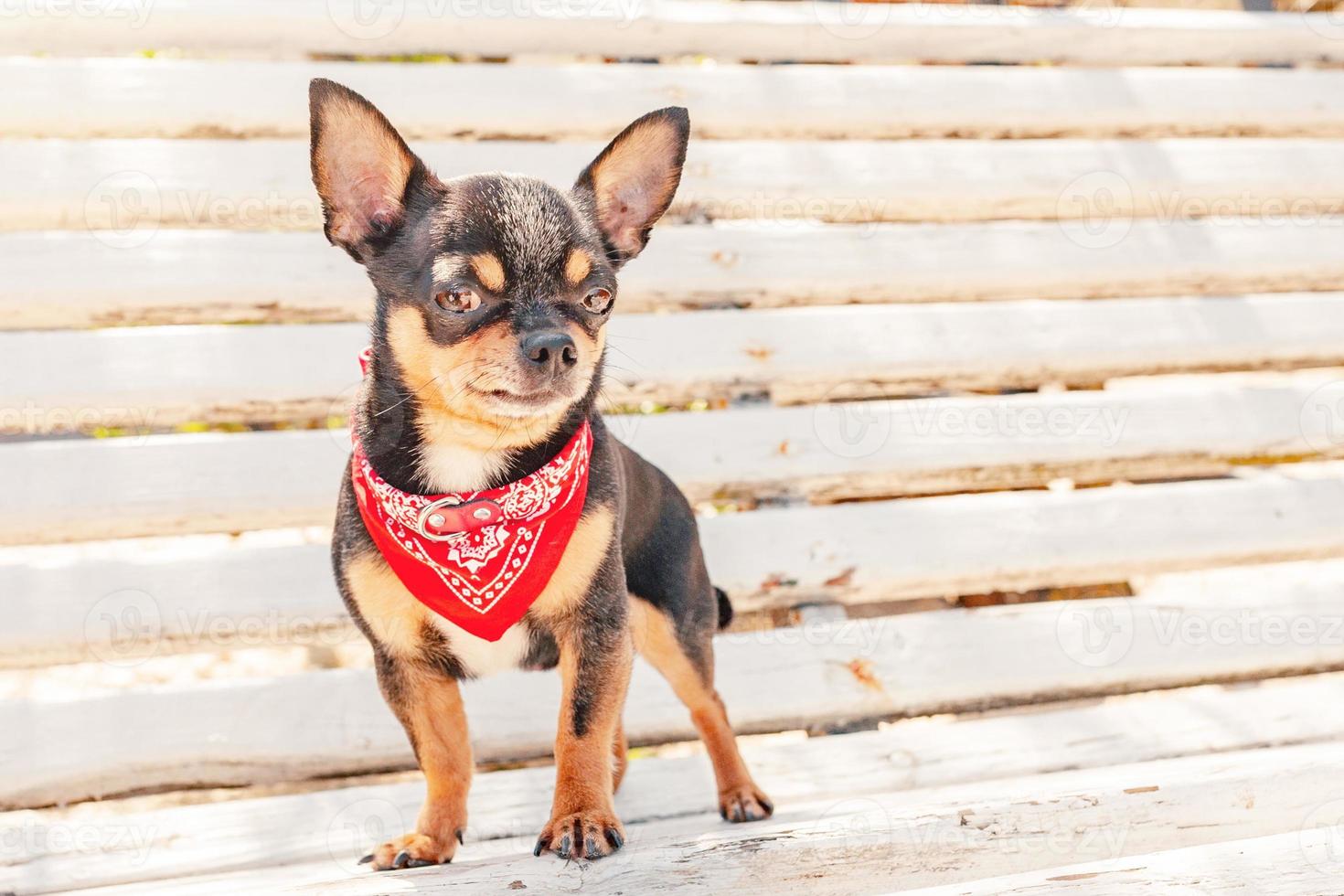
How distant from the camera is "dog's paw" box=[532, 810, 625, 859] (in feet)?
5.87

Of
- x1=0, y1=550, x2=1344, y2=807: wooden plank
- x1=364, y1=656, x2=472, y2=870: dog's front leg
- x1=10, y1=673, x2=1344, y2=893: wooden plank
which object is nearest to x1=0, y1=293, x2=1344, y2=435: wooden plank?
x1=0, y1=550, x2=1344, y2=807: wooden plank

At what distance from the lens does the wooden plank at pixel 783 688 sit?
2.65m

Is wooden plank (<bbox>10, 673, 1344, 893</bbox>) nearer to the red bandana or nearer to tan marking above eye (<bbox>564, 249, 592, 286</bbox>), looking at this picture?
the red bandana

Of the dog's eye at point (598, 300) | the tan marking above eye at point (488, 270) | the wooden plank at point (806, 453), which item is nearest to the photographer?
the tan marking above eye at point (488, 270)

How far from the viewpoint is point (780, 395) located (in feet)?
10.7

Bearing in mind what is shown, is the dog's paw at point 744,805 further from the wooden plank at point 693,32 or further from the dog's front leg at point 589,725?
the wooden plank at point 693,32


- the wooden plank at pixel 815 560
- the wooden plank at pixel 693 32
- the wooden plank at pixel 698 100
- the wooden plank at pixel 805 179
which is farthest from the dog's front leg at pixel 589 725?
the wooden plank at pixel 693 32

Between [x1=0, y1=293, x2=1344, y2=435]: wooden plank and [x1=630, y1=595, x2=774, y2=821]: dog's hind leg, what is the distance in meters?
0.58

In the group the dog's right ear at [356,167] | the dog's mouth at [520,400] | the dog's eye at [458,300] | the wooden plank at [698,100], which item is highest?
the wooden plank at [698,100]

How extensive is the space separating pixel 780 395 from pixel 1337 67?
8.50ft

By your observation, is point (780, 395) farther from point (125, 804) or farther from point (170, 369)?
point (125, 804)

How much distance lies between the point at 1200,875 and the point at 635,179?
165 centimetres

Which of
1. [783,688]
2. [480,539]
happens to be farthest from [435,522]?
[783,688]

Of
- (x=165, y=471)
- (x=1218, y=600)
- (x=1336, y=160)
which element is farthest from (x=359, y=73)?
(x=1336, y=160)
